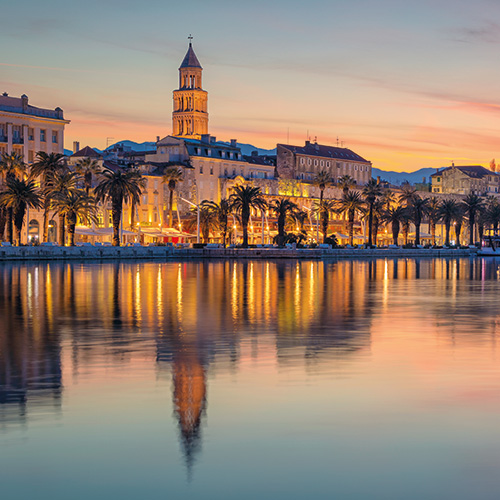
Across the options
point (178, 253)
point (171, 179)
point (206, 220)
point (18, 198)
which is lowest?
point (178, 253)

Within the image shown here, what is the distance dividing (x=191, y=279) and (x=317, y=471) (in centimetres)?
4672

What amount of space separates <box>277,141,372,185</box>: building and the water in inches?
5582

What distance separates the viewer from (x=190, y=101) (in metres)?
187

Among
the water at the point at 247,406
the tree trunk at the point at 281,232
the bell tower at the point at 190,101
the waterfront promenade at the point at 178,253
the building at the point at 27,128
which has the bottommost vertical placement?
the water at the point at 247,406

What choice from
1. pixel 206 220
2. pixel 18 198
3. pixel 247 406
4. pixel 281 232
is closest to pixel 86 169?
pixel 206 220

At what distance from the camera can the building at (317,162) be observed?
171 meters

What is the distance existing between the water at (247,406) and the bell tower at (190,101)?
15838 cm

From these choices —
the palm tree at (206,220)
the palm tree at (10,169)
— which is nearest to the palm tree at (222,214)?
the palm tree at (206,220)

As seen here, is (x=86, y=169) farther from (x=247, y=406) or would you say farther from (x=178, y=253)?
(x=247, y=406)

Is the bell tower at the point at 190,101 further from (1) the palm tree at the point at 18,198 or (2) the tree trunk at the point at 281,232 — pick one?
(1) the palm tree at the point at 18,198

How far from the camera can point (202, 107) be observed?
618 feet

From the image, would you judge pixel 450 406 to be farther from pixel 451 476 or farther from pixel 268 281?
pixel 268 281

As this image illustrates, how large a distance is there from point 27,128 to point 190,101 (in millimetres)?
72738

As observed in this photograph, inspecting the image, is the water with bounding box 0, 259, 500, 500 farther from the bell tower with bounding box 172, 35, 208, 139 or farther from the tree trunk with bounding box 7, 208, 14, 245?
the bell tower with bounding box 172, 35, 208, 139
